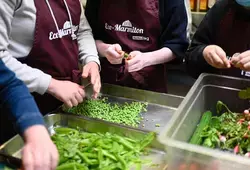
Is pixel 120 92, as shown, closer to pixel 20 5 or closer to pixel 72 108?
pixel 72 108

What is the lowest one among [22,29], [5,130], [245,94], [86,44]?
[5,130]

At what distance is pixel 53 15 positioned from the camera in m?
1.06

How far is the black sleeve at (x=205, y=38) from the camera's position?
1206mm

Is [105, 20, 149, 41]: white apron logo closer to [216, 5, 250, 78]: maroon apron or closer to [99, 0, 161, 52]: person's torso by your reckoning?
[99, 0, 161, 52]: person's torso

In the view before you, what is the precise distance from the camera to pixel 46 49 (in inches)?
41.4

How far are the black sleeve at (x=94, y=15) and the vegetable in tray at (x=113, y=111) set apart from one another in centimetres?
31

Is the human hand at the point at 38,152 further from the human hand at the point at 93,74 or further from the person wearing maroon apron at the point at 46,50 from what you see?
the human hand at the point at 93,74

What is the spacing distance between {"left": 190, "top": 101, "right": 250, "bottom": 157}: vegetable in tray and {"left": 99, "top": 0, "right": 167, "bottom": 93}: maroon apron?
15.2 inches

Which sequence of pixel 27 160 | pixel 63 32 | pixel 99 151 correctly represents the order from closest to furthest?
pixel 27 160, pixel 99 151, pixel 63 32

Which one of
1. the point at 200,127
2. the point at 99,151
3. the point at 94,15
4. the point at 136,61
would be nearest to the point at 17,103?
the point at 99,151

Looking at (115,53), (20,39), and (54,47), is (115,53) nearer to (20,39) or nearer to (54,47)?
(54,47)

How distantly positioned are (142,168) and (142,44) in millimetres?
563

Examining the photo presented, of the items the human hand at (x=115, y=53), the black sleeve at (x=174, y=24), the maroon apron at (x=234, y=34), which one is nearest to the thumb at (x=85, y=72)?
the human hand at (x=115, y=53)

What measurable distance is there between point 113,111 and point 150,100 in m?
0.14
